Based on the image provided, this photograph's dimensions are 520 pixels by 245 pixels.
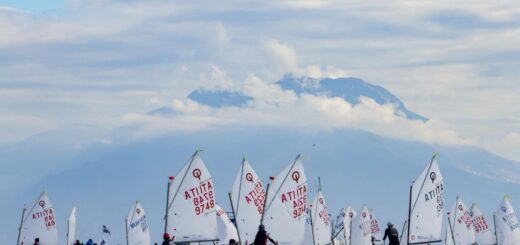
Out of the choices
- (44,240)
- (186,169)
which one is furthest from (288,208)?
(44,240)

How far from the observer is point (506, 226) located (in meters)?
130

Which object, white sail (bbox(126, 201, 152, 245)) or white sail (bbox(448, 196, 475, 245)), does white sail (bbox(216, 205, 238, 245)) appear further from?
white sail (bbox(448, 196, 475, 245))

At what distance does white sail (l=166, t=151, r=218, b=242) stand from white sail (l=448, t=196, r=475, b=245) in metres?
45.6

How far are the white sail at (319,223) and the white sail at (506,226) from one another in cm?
1729

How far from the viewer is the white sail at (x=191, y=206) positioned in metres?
82.5

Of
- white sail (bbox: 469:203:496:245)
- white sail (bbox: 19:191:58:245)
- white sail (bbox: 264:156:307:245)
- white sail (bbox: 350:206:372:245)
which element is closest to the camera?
white sail (bbox: 264:156:307:245)

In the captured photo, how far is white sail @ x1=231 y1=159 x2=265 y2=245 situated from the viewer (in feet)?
286

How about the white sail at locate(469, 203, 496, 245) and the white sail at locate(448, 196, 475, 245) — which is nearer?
the white sail at locate(448, 196, 475, 245)

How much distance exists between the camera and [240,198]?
3438 inches

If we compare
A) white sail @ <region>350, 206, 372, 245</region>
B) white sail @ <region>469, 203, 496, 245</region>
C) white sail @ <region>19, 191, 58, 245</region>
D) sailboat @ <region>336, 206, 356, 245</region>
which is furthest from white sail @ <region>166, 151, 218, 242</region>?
sailboat @ <region>336, 206, 356, 245</region>

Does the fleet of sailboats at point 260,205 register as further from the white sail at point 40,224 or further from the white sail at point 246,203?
the white sail at point 40,224

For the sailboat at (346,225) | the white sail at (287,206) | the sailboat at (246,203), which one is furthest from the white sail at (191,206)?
the sailboat at (346,225)

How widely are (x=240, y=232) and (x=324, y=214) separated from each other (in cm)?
3645

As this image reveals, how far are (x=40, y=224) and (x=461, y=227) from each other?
41.0 m
